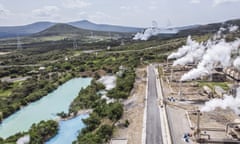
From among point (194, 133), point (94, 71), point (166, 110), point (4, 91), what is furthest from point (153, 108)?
point (94, 71)

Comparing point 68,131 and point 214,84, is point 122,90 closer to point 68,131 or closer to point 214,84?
point 68,131

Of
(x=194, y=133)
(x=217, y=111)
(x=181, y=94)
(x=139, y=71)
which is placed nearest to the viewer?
(x=194, y=133)

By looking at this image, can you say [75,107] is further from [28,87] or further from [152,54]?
[152,54]

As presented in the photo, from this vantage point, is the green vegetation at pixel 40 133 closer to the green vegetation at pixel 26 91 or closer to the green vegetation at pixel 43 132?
the green vegetation at pixel 43 132

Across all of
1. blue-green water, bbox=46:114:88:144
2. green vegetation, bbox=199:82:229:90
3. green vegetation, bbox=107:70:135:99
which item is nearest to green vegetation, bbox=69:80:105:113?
green vegetation, bbox=107:70:135:99

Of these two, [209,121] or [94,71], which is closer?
[209,121]

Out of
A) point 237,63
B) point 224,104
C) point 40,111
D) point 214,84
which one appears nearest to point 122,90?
point 40,111

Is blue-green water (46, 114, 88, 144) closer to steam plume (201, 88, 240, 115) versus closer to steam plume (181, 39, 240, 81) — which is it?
steam plume (201, 88, 240, 115)
